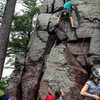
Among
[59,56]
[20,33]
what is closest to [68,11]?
[59,56]

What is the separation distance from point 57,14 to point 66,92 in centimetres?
608

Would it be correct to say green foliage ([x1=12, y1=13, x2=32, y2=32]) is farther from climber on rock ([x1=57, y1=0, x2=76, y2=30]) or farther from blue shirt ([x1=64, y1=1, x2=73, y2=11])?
blue shirt ([x1=64, y1=1, x2=73, y2=11])

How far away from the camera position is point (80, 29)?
16094 millimetres

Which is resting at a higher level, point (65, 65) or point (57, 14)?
A: point (57, 14)

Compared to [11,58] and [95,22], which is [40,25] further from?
[11,58]

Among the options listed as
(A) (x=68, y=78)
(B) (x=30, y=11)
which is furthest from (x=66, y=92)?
(B) (x=30, y=11)

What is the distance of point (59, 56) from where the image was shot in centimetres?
1537

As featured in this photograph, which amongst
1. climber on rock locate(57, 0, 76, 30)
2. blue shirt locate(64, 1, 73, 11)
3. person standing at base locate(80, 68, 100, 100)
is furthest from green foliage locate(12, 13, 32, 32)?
person standing at base locate(80, 68, 100, 100)

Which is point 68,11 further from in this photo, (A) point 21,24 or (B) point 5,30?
(A) point 21,24

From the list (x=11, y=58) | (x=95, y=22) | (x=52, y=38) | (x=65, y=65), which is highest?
(x=95, y=22)

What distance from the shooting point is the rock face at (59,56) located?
14625 millimetres

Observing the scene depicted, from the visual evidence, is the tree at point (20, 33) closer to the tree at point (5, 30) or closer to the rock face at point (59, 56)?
the rock face at point (59, 56)

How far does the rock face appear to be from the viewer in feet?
48.0

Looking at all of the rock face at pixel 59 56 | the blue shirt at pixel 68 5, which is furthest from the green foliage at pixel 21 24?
the blue shirt at pixel 68 5
